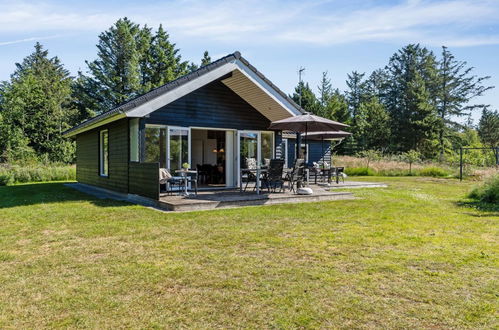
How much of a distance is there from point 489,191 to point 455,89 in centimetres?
3698

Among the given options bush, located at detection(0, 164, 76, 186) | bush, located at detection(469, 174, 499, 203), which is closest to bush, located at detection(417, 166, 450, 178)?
bush, located at detection(469, 174, 499, 203)

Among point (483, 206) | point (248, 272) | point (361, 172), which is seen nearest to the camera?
point (248, 272)

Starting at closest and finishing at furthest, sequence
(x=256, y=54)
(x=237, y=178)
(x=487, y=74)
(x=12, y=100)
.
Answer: (x=237, y=178) < (x=256, y=54) < (x=12, y=100) < (x=487, y=74)

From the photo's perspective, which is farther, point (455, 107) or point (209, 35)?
point (455, 107)

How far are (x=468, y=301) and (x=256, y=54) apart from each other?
16454 mm

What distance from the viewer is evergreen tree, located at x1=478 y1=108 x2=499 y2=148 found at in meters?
43.7

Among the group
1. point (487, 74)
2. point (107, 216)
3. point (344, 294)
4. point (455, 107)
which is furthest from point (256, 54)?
point (487, 74)

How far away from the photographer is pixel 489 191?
9.29m

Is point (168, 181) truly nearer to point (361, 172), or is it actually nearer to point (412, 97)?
point (361, 172)

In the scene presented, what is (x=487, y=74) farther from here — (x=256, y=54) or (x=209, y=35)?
(x=209, y=35)

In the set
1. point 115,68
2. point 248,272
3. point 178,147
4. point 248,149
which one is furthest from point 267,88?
point 115,68

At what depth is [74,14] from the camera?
980 centimetres

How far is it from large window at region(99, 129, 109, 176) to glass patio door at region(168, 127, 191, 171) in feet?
10.0

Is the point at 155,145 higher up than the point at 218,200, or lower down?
higher up
